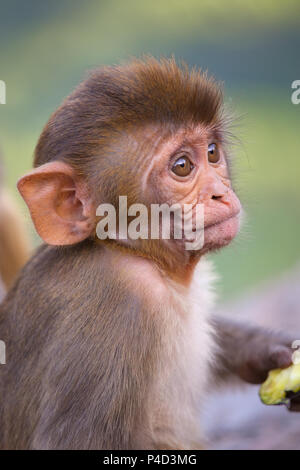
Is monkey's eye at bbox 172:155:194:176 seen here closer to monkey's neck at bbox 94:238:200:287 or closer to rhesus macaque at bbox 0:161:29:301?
monkey's neck at bbox 94:238:200:287

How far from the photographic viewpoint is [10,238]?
22.9ft

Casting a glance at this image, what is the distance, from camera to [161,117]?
3.44 metres

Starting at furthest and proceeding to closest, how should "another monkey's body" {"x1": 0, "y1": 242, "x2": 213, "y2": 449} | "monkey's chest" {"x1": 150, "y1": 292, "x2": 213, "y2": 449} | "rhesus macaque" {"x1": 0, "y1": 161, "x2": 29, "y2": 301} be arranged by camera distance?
"rhesus macaque" {"x1": 0, "y1": 161, "x2": 29, "y2": 301} < "monkey's chest" {"x1": 150, "y1": 292, "x2": 213, "y2": 449} < "another monkey's body" {"x1": 0, "y1": 242, "x2": 213, "y2": 449}

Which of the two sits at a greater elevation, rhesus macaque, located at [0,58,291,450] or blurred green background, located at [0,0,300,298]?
blurred green background, located at [0,0,300,298]

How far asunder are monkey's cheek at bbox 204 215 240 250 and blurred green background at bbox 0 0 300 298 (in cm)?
577

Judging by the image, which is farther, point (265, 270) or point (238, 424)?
point (265, 270)

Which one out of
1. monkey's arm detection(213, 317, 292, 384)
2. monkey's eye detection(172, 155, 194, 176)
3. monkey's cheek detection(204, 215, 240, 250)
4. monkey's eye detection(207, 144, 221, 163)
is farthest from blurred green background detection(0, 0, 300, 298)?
monkey's eye detection(172, 155, 194, 176)

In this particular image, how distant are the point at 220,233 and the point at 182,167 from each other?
1.16ft

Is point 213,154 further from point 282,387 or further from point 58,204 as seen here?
point 282,387

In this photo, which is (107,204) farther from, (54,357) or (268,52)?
(268,52)

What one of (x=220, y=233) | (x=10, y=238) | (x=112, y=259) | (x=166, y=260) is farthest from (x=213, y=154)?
(x=10, y=238)

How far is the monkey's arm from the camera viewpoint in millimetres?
4266
